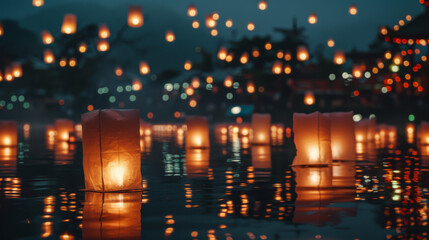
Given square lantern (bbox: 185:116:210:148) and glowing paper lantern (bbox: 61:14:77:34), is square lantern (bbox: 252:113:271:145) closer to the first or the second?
square lantern (bbox: 185:116:210:148)

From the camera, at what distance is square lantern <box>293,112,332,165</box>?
15.4m

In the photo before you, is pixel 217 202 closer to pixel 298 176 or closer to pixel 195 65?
pixel 298 176

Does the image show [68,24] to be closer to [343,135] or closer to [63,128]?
[63,128]

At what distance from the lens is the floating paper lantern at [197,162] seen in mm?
14106

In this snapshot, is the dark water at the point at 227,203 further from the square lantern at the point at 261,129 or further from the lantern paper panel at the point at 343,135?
Answer: the square lantern at the point at 261,129

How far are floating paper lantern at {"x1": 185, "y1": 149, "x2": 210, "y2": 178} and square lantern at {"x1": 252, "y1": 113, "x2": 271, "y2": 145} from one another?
145 inches

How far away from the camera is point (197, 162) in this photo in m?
17.3

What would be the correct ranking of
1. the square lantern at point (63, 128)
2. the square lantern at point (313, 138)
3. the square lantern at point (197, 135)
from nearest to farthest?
the square lantern at point (313, 138)
the square lantern at point (197, 135)
the square lantern at point (63, 128)

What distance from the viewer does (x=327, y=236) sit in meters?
6.75

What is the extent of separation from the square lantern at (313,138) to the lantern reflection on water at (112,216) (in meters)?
5.70

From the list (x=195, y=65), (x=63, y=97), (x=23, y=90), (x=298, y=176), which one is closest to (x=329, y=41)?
(x=298, y=176)

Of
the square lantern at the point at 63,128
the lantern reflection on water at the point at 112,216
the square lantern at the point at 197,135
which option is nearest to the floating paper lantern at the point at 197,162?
the square lantern at the point at 197,135

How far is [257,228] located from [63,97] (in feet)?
292

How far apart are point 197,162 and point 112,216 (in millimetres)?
9155
